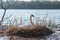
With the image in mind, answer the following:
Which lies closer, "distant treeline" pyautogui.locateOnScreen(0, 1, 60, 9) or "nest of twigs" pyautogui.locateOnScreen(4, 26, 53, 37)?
"nest of twigs" pyautogui.locateOnScreen(4, 26, 53, 37)

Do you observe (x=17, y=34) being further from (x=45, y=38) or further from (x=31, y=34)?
(x=45, y=38)

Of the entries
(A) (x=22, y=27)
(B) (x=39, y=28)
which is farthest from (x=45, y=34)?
(A) (x=22, y=27)

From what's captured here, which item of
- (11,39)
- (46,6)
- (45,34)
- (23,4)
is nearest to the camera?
(11,39)

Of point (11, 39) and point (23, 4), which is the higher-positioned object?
point (11, 39)

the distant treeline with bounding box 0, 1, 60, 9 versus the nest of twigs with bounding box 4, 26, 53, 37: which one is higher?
the nest of twigs with bounding box 4, 26, 53, 37

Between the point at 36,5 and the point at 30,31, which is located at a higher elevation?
the point at 30,31

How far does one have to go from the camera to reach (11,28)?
226 cm

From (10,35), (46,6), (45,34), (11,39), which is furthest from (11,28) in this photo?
(46,6)

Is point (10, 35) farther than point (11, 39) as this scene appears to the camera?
Yes

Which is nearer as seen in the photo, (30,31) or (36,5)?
(30,31)

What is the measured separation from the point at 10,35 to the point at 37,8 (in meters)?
12.5

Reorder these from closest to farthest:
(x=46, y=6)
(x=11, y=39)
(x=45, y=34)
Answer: (x=11, y=39) → (x=45, y=34) → (x=46, y=6)

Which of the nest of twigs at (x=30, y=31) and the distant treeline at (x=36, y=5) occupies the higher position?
the nest of twigs at (x=30, y=31)

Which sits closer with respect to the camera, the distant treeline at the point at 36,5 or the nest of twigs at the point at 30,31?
the nest of twigs at the point at 30,31
